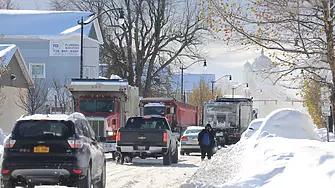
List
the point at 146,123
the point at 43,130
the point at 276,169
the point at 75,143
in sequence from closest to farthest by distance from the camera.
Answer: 1. the point at 276,169
2. the point at 75,143
3. the point at 43,130
4. the point at 146,123

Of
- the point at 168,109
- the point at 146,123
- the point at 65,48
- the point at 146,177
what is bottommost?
the point at 146,177

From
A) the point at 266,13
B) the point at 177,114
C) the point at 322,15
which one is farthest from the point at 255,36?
the point at 177,114

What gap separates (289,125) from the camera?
23.2 m

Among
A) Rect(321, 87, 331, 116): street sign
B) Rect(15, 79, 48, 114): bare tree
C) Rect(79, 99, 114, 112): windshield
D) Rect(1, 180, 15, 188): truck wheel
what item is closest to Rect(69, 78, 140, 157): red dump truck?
Rect(79, 99, 114, 112): windshield

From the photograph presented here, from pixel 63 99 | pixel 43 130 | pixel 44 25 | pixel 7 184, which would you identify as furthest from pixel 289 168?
pixel 44 25

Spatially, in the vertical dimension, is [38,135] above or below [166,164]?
above

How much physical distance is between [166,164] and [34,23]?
3919 centimetres

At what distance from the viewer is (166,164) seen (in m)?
25.7

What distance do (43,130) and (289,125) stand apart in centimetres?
1184

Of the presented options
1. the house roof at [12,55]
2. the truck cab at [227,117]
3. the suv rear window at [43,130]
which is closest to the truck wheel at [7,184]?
the suv rear window at [43,130]

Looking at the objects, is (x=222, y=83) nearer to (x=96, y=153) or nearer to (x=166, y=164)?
(x=166, y=164)

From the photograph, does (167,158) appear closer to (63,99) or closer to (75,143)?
(75,143)

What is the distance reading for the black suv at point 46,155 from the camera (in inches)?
516

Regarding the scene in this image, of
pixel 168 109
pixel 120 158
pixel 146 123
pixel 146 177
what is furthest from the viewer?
pixel 168 109
